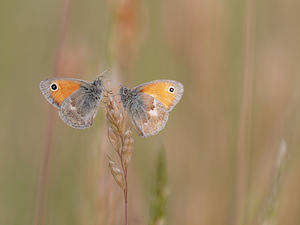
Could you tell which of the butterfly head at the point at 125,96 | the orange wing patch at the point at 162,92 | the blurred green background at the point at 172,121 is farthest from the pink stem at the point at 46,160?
the orange wing patch at the point at 162,92

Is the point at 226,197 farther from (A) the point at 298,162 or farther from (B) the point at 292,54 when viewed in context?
(B) the point at 292,54

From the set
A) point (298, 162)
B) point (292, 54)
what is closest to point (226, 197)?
point (298, 162)

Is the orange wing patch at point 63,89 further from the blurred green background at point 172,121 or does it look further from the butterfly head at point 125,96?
the butterfly head at point 125,96

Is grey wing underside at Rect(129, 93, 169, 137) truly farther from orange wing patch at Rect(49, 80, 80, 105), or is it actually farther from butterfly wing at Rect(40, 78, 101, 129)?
orange wing patch at Rect(49, 80, 80, 105)

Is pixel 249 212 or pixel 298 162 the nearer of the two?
pixel 249 212

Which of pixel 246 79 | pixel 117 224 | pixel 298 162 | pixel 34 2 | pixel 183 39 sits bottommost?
pixel 117 224

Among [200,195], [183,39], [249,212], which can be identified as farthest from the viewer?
[183,39]
